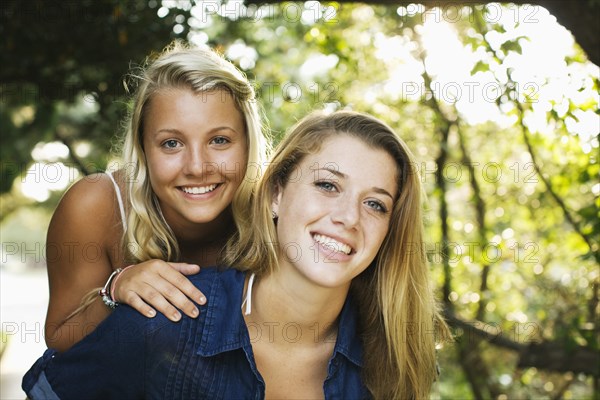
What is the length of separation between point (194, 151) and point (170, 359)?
33.0 inches

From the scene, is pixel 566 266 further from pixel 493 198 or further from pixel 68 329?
pixel 68 329

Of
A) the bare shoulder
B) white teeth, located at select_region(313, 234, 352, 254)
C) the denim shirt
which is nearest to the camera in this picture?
the denim shirt

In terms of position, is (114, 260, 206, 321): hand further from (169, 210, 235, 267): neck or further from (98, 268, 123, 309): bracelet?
(169, 210, 235, 267): neck

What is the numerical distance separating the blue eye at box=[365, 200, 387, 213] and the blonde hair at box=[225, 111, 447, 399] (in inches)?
5.1

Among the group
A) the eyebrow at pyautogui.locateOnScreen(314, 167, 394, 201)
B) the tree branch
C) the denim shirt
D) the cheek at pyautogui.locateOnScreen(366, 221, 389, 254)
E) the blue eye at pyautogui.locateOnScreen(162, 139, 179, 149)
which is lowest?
the denim shirt

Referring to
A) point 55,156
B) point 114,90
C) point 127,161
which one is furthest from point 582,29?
point 55,156

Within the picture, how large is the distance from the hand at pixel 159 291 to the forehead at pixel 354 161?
24.5 inches

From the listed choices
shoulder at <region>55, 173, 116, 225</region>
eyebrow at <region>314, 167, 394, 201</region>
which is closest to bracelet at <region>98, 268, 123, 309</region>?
shoulder at <region>55, 173, 116, 225</region>

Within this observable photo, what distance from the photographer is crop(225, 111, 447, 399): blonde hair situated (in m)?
2.75

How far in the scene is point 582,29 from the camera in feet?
9.76

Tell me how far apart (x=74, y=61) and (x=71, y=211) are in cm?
170

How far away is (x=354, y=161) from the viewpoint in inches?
104

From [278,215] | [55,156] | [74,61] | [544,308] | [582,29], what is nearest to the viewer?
[278,215]

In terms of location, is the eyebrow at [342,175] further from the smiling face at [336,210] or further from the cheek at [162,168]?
the cheek at [162,168]
